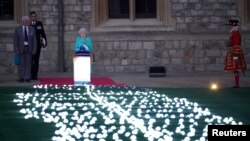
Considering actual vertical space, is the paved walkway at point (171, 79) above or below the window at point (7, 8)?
below

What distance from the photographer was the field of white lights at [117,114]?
8.05 meters

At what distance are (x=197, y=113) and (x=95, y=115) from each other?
168cm

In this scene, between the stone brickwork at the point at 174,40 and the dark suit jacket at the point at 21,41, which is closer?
the dark suit jacket at the point at 21,41

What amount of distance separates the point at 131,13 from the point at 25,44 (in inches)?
203

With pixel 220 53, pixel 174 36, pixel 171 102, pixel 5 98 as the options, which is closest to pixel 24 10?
pixel 174 36

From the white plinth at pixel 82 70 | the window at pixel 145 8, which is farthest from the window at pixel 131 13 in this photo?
the white plinth at pixel 82 70

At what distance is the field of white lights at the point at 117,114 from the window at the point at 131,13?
5.94 metres

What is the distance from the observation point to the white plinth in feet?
51.4

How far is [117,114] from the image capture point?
10133 mm

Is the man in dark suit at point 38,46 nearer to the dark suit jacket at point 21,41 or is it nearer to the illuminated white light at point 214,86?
the dark suit jacket at point 21,41

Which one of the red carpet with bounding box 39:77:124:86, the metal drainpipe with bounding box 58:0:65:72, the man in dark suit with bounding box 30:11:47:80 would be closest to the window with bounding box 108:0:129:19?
the metal drainpipe with bounding box 58:0:65:72

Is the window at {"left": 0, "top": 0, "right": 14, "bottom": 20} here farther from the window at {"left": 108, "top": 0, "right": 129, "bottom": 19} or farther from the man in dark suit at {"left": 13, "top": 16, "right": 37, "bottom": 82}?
the man in dark suit at {"left": 13, "top": 16, "right": 37, "bottom": 82}

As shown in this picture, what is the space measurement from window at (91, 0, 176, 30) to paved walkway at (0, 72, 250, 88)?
5.81ft

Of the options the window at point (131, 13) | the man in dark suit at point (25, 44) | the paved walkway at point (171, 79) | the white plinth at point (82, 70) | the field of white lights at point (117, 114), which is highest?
the window at point (131, 13)
